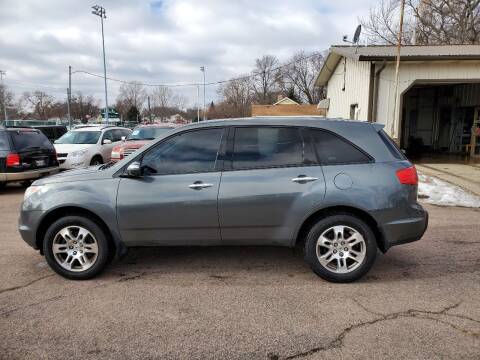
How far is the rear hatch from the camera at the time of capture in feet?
33.3

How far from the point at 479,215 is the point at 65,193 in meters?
7.27

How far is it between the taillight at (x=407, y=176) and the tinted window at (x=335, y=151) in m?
0.36

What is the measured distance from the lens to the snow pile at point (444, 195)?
8.81m

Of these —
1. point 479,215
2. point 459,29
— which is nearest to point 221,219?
point 479,215

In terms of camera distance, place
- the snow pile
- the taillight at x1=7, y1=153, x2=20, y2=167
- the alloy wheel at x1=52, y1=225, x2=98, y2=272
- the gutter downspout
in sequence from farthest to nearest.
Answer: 1. the gutter downspout
2. the taillight at x1=7, y1=153, x2=20, y2=167
3. the snow pile
4. the alloy wheel at x1=52, y1=225, x2=98, y2=272

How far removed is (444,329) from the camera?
329cm

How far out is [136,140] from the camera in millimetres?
12141

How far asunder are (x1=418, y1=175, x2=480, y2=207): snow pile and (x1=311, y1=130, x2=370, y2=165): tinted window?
555 centimetres

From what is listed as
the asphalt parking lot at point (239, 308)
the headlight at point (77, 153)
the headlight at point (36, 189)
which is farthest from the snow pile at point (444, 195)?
the headlight at point (77, 153)

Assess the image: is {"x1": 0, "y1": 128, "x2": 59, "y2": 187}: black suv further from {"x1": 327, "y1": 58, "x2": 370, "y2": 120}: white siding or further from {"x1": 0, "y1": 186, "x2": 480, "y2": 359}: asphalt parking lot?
{"x1": 327, "y1": 58, "x2": 370, "y2": 120}: white siding

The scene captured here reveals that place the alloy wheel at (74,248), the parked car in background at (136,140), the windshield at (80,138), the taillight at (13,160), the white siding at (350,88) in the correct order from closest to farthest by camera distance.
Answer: the alloy wheel at (74,248)
the taillight at (13,160)
the parked car in background at (136,140)
the windshield at (80,138)
the white siding at (350,88)

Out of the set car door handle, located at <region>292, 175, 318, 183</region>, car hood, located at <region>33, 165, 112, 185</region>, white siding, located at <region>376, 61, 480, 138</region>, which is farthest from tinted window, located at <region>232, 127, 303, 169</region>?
white siding, located at <region>376, 61, 480, 138</region>

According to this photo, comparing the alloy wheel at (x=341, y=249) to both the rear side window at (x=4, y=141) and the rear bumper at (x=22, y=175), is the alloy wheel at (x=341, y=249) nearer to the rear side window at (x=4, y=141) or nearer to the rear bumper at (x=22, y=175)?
the rear bumper at (x=22, y=175)

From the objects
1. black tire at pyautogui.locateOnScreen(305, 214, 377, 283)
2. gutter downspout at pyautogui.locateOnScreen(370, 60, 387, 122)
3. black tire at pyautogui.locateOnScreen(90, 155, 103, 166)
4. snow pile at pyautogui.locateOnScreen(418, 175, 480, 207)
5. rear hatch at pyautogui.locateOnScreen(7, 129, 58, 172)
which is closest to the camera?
black tire at pyautogui.locateOnScreen(305, 214, 377, 283)
